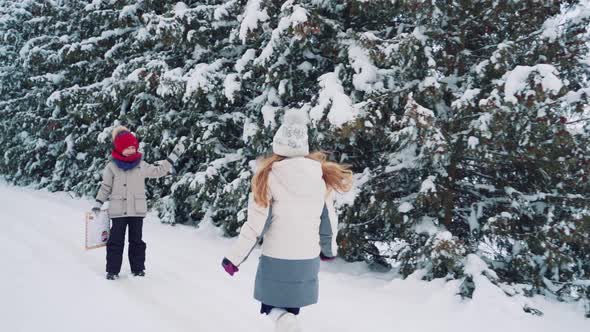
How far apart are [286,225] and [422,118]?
3.09m

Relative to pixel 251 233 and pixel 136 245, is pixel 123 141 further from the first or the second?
pixel 251 233

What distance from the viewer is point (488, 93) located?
5.87 m

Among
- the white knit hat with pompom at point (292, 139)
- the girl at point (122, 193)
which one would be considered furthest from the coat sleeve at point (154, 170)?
the white knit hat with pompom at point (292, 139)

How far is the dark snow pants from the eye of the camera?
18.0ft

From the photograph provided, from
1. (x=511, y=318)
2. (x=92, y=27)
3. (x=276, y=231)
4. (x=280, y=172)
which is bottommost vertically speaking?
(x=511, y=318)

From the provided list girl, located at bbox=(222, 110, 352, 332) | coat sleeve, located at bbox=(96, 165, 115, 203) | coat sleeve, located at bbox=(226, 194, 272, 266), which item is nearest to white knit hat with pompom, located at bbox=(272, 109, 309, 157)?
girl, located at bbox=(222, 110, 352, 332)

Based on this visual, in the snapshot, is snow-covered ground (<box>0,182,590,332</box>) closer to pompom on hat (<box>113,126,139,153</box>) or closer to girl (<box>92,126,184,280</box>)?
girl (<box>92,126,184,280</box>)

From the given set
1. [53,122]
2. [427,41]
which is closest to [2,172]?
[53,122]

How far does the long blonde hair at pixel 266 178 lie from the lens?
3064 millimetres

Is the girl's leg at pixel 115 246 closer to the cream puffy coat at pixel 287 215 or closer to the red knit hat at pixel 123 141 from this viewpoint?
the red knit hat at pixel 123 141

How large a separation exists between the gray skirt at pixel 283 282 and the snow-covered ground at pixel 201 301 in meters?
1.25

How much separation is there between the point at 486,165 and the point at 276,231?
421 centimetres

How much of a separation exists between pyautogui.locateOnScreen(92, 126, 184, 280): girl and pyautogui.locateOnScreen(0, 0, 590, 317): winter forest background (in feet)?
7.42

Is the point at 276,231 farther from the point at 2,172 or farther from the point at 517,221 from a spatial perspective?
the point at 2,172
